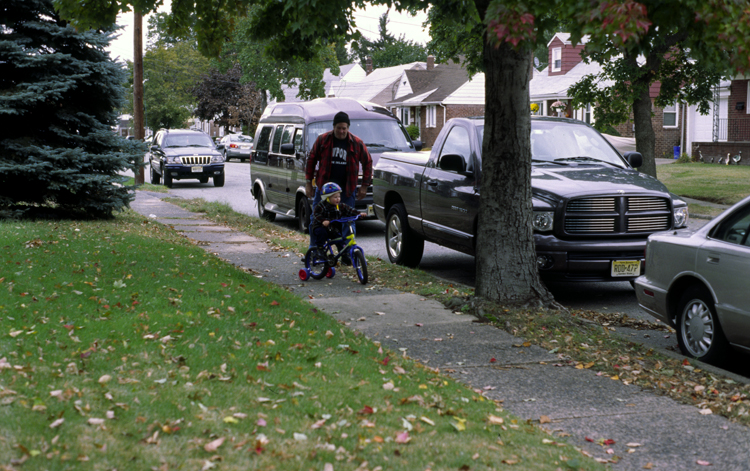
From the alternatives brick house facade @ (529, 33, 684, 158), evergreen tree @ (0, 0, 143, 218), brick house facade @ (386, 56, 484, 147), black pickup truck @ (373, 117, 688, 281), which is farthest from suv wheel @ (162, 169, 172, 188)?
brick house facade @ (386, 56, 484, 147)

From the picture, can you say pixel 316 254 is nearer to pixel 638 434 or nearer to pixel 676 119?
pixel 638 434

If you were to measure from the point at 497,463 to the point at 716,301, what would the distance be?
2.75m

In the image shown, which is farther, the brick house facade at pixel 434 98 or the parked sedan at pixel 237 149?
the brick house facade at pixel 434 98

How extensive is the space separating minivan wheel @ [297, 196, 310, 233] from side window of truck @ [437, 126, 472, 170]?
13.6 ft

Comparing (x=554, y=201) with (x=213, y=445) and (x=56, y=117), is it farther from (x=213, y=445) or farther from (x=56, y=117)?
(x=56, y=117)

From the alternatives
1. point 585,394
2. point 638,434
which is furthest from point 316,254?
point 638,434

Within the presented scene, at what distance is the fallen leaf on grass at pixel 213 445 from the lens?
3.97 meters

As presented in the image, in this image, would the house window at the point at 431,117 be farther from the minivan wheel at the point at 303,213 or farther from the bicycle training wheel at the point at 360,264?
the bicycle training wheel at the point at 360,264

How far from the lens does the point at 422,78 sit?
62.7m

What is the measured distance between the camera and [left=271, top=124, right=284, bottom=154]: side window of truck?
1561cm

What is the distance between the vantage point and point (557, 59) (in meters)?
50.4

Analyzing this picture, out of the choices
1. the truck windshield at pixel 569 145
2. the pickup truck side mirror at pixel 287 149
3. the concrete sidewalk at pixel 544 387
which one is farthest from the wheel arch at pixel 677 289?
the pickup truck side mirror at pixel 287 149

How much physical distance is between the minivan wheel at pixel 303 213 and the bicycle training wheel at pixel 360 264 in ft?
16.3

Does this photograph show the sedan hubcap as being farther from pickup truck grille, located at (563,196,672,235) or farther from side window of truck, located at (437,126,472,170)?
side window of truck, located at (437,126,472,170)
